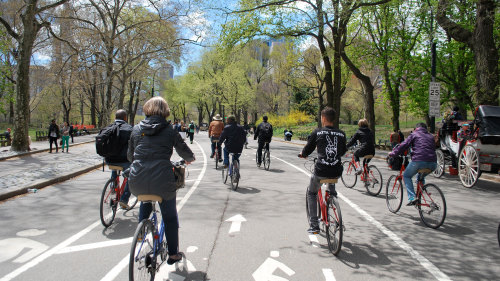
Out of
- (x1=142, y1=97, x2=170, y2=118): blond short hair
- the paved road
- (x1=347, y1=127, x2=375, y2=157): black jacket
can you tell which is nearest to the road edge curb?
the paved road

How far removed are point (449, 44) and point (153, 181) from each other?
26377 millimetres

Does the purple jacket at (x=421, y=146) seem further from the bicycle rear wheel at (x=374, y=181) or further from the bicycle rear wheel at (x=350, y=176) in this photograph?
the bicycle rear wheel at (x=350, y=176)

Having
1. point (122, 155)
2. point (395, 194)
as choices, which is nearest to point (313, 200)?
point (395, 194)

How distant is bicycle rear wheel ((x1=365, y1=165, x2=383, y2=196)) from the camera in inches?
347

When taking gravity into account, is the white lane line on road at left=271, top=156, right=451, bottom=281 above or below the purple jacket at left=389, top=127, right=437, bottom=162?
below

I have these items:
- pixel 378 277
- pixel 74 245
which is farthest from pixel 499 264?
pixel 74 245

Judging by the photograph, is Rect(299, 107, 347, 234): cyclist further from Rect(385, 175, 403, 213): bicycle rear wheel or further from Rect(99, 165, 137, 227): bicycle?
Rect(99, 165, 137, 227): bicycle

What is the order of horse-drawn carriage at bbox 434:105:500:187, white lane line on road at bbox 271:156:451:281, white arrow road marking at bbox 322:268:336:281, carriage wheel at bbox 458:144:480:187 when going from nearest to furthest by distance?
white arrow road marking at bbox 322:268:336:281 < white lane line on road at bbox 271:156:451:281 < horse-drawn carriage at bbox 434:105:500:187 < carriage wheel at bbox 458:144:480:187

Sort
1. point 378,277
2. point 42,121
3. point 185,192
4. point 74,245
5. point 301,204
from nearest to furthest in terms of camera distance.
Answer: point 378,277 → point 74,245 → point 301,204 → point 185,192 → point 42,121

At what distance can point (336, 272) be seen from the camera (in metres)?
4.06

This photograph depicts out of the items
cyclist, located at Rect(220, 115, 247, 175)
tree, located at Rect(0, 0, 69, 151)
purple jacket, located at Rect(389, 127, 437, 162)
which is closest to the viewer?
purple jacket, located at Rect(389, 127, 437, 162)

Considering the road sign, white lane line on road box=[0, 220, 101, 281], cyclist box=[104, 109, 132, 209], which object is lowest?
white lane line on road box=[0, 220, 101, 281]

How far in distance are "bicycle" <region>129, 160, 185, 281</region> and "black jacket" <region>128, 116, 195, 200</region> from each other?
107 mm

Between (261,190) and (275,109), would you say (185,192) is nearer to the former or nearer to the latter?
(261,190)
